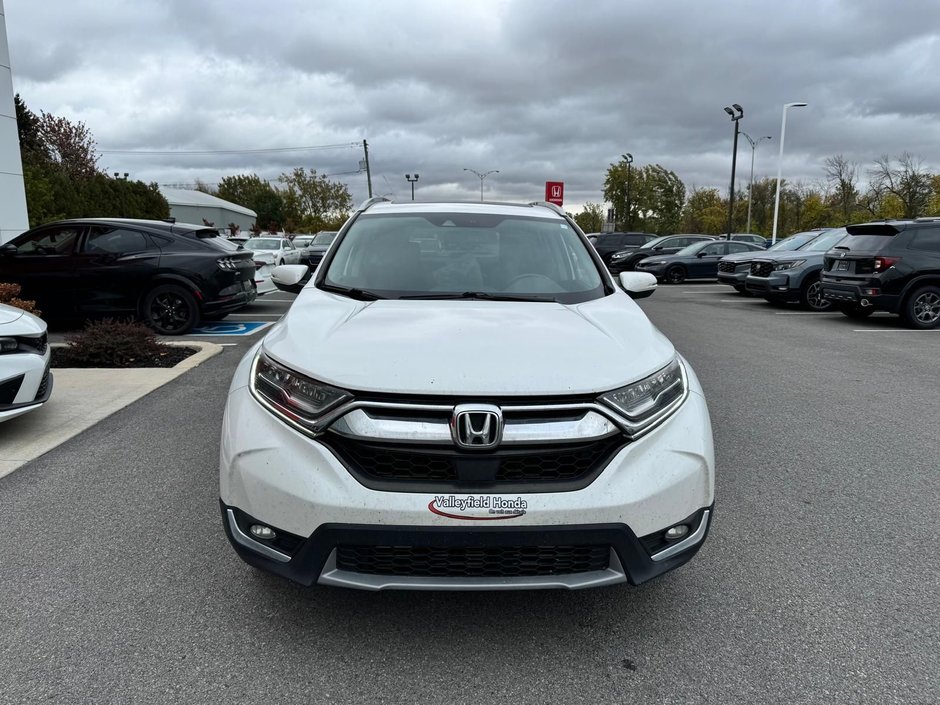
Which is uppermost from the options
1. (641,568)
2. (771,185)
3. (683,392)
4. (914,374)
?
(771,185)

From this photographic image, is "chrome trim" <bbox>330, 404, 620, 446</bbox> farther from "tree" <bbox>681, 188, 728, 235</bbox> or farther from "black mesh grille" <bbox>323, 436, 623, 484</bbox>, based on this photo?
"tree" <bbox>681, 188, 728, 235</bbox>

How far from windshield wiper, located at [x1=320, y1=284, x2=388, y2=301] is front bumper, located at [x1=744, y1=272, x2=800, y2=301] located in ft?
42.2

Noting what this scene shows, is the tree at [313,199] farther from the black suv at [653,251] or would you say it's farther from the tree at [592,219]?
the black suv at [653,251]

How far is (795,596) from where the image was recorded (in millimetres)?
2891

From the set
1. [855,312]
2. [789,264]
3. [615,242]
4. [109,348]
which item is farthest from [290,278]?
[615,242]

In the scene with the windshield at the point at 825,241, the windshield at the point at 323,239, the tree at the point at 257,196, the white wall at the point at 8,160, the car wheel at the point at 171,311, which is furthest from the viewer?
the tree at the point at 257,196

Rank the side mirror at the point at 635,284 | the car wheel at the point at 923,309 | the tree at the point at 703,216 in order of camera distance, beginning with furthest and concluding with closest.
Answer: the tree at the point at 703,216, the car wheel at the point at 923,309, the side mirror at the point at 635,284

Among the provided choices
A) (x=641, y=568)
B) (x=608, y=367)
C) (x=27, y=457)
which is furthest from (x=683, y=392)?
(x=27, y=457)

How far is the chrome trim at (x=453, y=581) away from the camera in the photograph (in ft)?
7.45

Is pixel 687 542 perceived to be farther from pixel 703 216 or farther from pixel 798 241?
pixel 703 216

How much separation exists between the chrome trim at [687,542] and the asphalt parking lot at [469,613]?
411 mm

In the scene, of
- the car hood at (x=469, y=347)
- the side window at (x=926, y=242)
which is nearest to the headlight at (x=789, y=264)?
the side window at (x=926, y=242)

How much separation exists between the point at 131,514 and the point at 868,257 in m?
11.8

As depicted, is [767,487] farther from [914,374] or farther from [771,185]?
[771,185]
